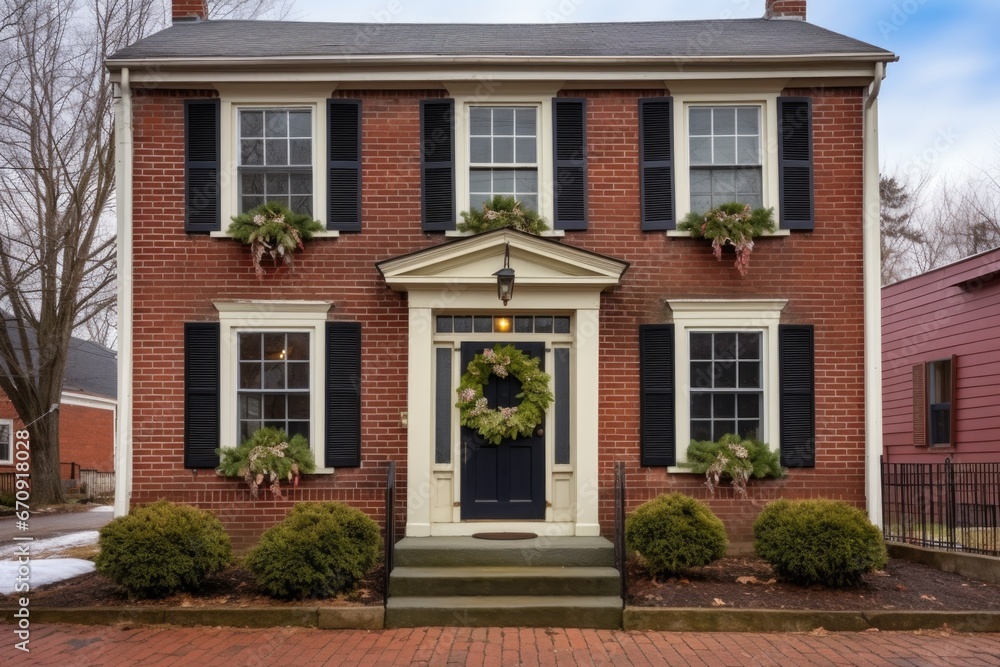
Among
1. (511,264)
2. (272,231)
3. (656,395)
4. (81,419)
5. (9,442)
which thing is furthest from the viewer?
(81,419)

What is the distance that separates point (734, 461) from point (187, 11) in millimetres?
9160

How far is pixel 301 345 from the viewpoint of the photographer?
34.0 feet

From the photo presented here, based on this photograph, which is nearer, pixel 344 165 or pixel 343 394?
pixel 343 394

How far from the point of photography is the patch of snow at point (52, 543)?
11.9m

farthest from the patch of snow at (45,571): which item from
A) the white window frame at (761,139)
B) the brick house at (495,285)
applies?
the white window frame at (761,139)

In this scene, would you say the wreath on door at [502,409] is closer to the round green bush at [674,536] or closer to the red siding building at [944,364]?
the round green bush at [674,536]

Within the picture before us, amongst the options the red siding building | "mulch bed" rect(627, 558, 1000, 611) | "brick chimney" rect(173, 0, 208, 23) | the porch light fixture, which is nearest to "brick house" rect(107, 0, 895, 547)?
the porch light fixture

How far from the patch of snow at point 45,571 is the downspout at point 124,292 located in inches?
29.1

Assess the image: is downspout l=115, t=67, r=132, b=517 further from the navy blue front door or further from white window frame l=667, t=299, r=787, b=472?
white window frame l=667, t=299, r=787, b=472

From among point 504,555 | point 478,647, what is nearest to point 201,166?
point 504,555

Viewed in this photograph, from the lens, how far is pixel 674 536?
28.6 feet

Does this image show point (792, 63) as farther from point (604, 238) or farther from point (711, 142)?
point (604, 238)

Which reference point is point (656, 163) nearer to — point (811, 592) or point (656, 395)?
point (656, 395)

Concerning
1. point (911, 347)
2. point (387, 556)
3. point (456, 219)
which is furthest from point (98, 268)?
point (911, 347)
